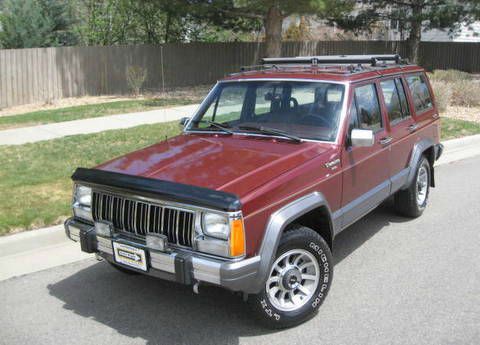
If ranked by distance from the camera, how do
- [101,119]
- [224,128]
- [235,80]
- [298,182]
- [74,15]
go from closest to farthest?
[298,182] < [224,128] < [235,80] < [101,119] < [74,15]

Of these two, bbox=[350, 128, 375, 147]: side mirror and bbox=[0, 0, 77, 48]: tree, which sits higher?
bbox=[0, 0, 77, 48]: tree

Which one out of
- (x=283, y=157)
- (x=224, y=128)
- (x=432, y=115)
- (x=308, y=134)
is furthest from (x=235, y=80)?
(x=432, y=115)

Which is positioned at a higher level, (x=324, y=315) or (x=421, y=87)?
(x=421, y=87)

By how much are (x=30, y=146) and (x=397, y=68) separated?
608 cm

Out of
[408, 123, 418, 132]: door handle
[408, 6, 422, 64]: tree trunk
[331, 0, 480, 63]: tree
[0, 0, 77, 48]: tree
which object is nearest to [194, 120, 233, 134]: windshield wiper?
[408, 123, 418, 132]: door handle

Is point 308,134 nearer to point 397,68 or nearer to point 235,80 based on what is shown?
point 235,80

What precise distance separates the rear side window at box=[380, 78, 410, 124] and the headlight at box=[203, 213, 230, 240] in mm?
2674

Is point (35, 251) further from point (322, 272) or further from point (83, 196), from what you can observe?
point (322, 272)

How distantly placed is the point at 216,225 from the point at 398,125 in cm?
289

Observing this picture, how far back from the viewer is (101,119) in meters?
11.8

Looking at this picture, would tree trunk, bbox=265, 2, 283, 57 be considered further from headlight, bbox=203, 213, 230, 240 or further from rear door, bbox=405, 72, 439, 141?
headlight, bbox=203, 213, 230, 240

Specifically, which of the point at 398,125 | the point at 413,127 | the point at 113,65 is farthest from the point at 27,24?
the point at 398,125

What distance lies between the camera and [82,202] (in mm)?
4184

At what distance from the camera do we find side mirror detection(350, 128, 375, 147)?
14.3ft
